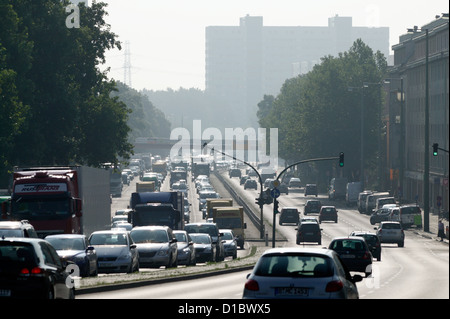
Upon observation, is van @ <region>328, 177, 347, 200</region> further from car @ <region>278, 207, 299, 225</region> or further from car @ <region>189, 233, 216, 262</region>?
car @ <region>189, 233, 216, 262</region>

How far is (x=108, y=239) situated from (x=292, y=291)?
18.2 metres

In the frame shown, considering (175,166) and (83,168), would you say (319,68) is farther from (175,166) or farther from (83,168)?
(83,168)

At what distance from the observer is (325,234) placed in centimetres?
7544

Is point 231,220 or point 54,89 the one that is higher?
point 54,89

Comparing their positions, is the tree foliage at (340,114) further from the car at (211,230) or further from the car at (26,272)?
the car at (26,272)

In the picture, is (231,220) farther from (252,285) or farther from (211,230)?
(252,285)

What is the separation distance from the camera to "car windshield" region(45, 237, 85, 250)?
30.8m

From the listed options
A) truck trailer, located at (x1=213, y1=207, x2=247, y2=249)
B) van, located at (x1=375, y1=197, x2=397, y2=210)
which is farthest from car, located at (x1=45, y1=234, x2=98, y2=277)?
van, located at (x1=375, y1=197, x2=397, y2=210)

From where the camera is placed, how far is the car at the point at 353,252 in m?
36.0

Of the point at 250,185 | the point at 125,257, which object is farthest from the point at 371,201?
the point at 125,257

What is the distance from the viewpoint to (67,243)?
30938 mm

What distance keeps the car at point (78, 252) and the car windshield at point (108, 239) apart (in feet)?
6.29

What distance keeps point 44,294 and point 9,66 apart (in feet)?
145

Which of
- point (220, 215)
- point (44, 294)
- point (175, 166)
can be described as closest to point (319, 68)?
point (175, 166)
